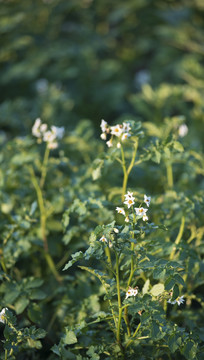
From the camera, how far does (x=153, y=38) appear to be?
468 cm

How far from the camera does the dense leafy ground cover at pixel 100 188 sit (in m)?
1.40

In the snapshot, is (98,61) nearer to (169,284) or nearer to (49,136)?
(49,136)

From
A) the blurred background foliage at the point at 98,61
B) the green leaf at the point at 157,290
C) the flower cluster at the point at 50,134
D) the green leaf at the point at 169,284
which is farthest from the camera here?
the blurred background foliage at the point at 98,61

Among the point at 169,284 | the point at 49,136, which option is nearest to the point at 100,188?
the point at 49,136

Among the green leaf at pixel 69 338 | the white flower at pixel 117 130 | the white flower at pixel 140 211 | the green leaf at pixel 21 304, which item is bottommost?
the green leaf at pixel 21 304

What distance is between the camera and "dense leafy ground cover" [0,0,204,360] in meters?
1.40

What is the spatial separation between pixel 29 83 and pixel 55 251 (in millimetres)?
2386

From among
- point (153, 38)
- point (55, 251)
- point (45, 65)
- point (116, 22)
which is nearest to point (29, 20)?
point (45, 65)

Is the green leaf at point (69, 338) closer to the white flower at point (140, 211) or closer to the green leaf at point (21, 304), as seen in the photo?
the green leaf at point (21, 304)

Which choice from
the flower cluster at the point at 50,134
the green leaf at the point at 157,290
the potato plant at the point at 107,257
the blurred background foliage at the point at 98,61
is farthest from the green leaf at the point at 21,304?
the blurred background foliage at the point at 98,61

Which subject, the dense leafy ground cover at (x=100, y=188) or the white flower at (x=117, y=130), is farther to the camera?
the white flower at (x=117, y=130)

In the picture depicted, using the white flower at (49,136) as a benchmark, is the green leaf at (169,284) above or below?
below

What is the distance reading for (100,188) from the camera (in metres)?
2.11

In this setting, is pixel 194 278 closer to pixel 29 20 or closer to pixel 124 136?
pixel 124 136
